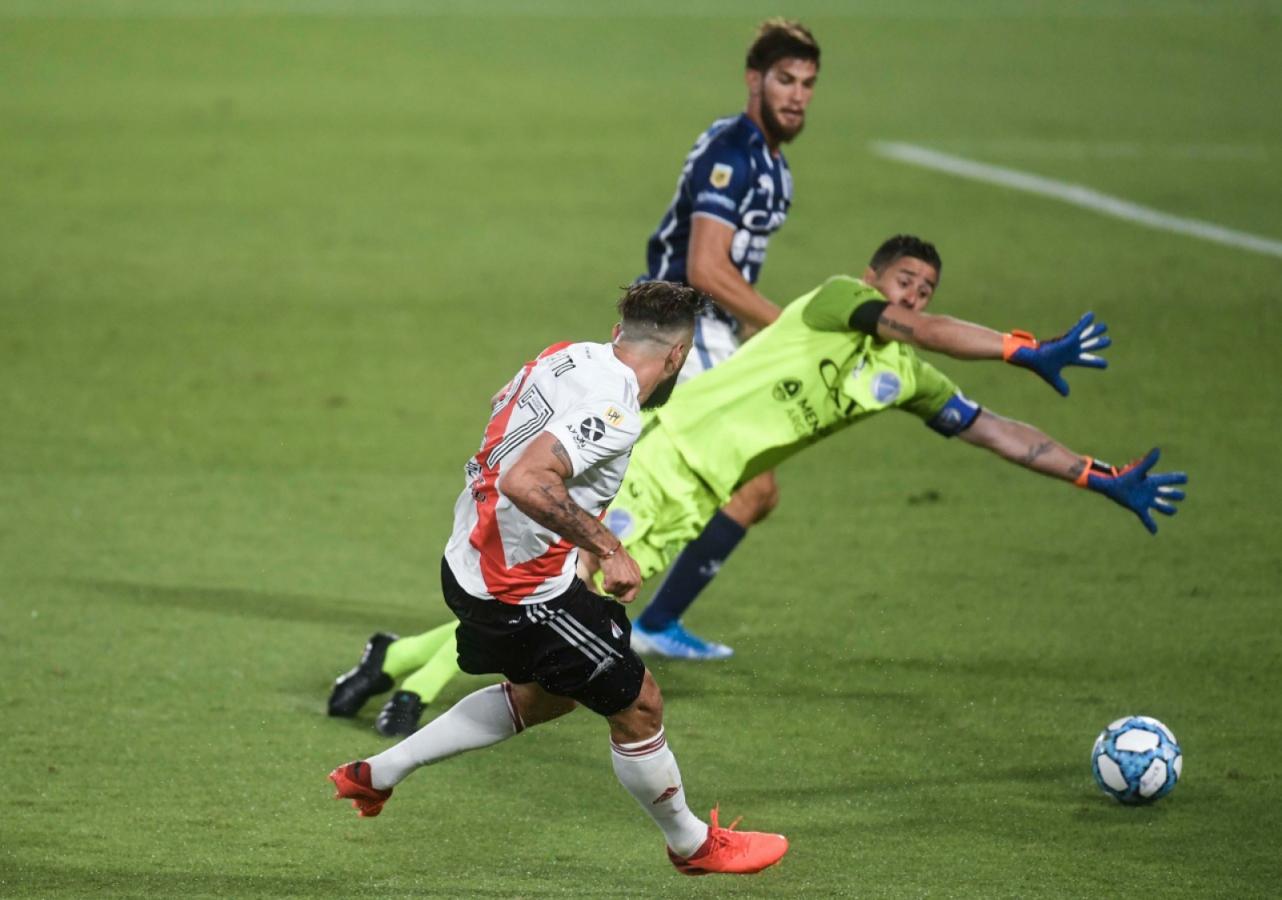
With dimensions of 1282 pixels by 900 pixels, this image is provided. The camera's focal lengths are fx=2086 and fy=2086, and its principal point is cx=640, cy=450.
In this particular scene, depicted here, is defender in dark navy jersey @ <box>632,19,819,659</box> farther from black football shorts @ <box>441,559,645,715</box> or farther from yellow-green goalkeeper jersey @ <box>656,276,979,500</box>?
black football shorts @ <box>441,559,645,715</box>

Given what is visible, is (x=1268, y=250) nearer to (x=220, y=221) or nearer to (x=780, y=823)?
(x=220, y=221)

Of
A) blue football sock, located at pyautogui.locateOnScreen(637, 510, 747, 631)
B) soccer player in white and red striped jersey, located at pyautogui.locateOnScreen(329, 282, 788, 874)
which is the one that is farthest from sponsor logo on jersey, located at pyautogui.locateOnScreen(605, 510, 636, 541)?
soccer player in white and red striped jersey, located at pyautogui.locateOnScreen(329, 282, 788, 874)

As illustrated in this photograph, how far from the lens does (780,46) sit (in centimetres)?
873

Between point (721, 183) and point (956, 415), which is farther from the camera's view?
point (721, 183)

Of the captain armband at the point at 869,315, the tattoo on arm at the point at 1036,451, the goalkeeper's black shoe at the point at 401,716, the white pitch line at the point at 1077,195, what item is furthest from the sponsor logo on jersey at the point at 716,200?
the white pitch line at the point at 1077,195

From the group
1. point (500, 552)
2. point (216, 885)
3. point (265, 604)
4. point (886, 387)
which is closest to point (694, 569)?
point (886, 387)

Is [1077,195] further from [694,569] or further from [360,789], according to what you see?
[360,789]

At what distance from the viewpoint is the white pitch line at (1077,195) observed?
16609 mm

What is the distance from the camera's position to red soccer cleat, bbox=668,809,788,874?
6.11m

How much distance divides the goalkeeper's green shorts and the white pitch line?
9.79 meters

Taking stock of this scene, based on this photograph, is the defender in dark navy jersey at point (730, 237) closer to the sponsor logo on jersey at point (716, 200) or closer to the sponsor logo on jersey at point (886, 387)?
the sponsor logo on jersey at point (716, 200)

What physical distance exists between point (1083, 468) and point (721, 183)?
2.06m

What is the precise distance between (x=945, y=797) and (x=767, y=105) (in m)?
3.22

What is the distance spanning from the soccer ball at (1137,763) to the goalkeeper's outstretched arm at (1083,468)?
76 centimetres
